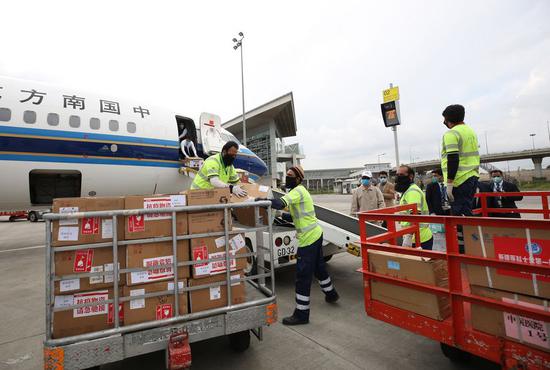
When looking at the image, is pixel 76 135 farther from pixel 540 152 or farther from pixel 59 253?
pixel 540 152

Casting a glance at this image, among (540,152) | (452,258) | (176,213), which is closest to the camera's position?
(452,258)

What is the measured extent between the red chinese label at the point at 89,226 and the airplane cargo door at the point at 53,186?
6.57m

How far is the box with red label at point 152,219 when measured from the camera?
92.1 inches

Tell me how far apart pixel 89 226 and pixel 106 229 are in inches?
4.5

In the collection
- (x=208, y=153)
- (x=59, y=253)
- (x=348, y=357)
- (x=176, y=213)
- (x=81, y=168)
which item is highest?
(x=208, y=153)

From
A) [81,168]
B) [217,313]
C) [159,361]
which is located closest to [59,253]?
[217,313]

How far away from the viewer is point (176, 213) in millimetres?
2498

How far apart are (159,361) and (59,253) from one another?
4.90 feet

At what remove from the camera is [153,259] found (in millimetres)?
2385

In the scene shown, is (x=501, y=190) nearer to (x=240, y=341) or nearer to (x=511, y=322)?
(x=511, y=322)

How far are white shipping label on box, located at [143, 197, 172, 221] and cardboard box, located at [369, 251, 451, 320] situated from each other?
6.44 ft

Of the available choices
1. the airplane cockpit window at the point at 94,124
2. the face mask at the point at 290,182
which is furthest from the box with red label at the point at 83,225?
the airplane cockpit window at the point at 94,124

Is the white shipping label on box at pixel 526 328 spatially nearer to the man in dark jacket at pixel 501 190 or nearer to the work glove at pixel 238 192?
the work glove at pixel 238 192

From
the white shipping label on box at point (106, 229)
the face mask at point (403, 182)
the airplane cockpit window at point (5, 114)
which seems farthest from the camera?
the airplane cockpit window at point (5, 114)
